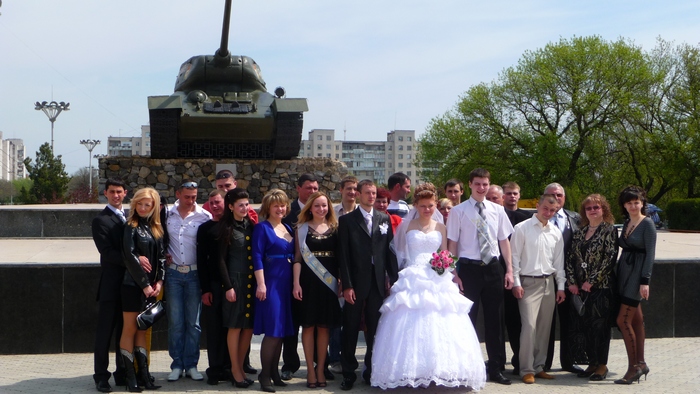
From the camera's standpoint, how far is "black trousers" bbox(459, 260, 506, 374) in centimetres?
705

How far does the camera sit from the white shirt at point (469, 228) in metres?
7.08

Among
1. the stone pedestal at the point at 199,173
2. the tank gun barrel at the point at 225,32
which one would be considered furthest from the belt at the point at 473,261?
the tank gun barrel at the point at 225,32

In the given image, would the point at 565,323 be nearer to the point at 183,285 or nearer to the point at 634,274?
the point at 634,274

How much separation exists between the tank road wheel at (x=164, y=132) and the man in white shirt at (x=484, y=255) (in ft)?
32.8

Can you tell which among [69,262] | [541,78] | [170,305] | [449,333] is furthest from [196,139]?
[541,78]

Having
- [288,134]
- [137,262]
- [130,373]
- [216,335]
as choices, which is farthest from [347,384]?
[288,134]

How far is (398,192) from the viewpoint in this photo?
26.4 ft

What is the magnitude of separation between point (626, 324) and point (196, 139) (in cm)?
1165

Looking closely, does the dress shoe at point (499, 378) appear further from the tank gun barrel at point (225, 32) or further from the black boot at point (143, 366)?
the tank gun barrel at point (225, 32)

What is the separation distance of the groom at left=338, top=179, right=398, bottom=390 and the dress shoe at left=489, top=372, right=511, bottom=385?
105 centimetres

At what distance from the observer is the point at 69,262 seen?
26.8ft

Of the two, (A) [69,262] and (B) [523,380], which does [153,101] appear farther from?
(B) [523,380]

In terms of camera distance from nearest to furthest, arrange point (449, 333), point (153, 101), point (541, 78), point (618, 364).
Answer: point (449, 333) → point (618, 364) → point (153, 101) → point (541, 78)

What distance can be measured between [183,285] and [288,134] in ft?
32.9
